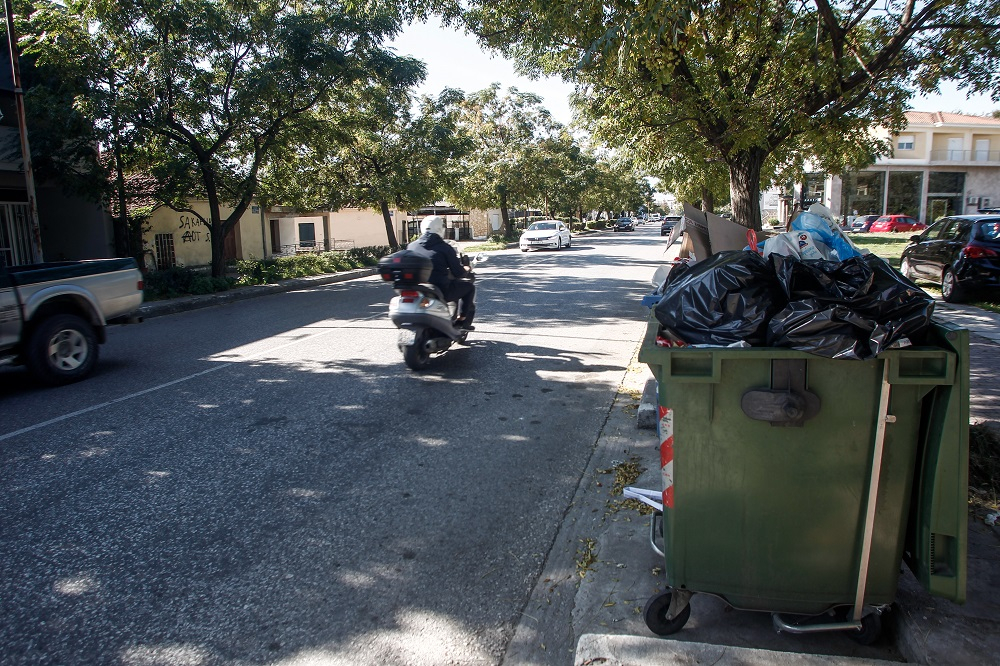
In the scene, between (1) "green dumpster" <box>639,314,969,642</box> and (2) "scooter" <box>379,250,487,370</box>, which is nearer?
(1) "green dumpster" <box>639,314,969,642</box>

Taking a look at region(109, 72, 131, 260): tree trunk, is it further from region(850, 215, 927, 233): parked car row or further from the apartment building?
the apartment building

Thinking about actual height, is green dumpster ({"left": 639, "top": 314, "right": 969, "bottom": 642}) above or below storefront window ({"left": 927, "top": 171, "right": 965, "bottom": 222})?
below

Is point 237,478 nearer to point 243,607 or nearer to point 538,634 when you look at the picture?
point 243,607

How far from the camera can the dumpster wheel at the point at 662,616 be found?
288 cm

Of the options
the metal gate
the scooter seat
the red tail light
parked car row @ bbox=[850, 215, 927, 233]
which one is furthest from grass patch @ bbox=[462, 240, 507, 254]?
the scooter seat

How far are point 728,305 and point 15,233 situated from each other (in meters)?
18.5

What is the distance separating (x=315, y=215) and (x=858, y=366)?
38.4 m

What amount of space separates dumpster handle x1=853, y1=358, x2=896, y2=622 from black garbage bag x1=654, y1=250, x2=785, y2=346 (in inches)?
18.2

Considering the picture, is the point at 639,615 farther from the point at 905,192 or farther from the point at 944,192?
the point at 944,192

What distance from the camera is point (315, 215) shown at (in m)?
38.6

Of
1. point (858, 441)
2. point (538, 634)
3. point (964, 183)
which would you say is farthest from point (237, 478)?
point (964, 183)

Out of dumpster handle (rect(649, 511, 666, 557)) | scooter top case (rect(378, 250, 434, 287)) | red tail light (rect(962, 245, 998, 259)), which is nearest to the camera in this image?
dumpster handle (rect(649, 511, 666, 557))

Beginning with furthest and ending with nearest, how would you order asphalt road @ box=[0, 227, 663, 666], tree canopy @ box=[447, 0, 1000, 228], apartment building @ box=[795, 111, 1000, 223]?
apartment building @ box=[795, 111, 1000, 223] → tree canopy @ box=[447, 0, 1000, 228] → asphalt road @ box=[0, 227, 663, 666]

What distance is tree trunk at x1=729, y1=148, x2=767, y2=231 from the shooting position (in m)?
13.1
